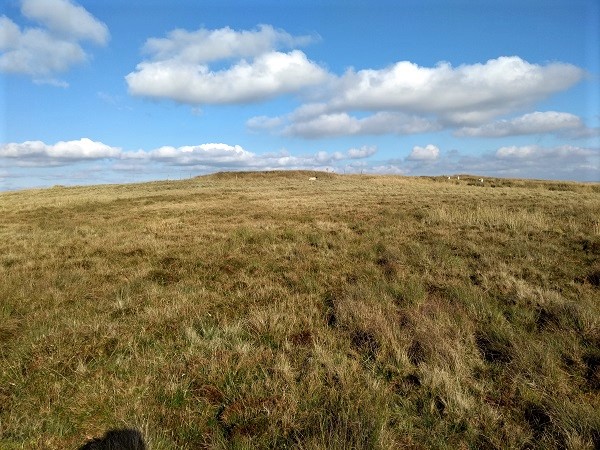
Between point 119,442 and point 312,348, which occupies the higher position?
point 312,348

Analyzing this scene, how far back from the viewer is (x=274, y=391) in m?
4.12

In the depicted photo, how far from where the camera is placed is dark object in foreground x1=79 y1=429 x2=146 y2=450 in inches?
131

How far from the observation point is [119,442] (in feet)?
11.1

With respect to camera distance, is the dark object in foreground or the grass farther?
the grass

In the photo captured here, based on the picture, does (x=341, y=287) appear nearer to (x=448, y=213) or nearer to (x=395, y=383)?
(x=395, y=383)

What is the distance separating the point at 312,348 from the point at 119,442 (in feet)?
8.46

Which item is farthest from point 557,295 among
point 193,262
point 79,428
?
point 193,262

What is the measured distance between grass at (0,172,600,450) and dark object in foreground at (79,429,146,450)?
0.33ft

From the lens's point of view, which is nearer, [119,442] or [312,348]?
[119,442]

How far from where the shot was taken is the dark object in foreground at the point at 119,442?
3.32 metres

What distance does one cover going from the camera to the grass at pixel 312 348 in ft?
11.9

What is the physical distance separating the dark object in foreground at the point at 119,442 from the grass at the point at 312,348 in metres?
0.10

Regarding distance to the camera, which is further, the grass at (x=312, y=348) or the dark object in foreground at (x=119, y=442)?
the grass at (x=312, y=348)

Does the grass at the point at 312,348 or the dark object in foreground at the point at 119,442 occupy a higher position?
the grass at the point at 312,348
